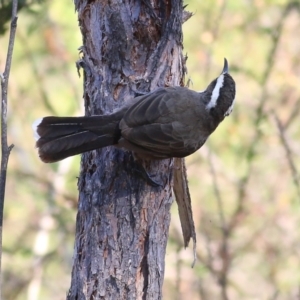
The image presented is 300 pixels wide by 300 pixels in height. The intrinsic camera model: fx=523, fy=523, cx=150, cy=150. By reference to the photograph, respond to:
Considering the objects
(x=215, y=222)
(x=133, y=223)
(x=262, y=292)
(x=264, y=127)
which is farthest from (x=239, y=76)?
(x=133, y=223)

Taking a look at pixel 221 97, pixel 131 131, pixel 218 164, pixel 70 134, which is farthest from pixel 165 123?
pixel 218 164

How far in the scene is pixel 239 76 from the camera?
7133mm

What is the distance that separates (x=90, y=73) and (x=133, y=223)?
0.92 meters

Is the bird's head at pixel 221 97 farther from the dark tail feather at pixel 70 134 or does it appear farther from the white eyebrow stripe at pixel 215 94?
the dark tail feather at pixel 70 134

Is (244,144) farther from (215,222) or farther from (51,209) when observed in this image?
(51,209)

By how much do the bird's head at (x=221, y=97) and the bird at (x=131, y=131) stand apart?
0.24 metres

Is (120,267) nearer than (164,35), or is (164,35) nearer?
(120,267)

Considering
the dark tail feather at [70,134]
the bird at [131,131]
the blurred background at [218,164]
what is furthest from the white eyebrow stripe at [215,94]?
the blurred background at [218,164]

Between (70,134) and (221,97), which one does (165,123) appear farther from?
(70,134)

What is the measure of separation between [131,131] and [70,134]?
13.7 inches

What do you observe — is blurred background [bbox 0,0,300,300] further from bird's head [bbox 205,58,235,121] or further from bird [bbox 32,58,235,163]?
bird [bbox 32,58,235,163]

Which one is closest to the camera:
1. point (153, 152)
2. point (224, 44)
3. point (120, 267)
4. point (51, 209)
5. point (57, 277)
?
point (120, 267)

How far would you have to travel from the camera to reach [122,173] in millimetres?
2844

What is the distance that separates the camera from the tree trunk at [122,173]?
8.82ft
